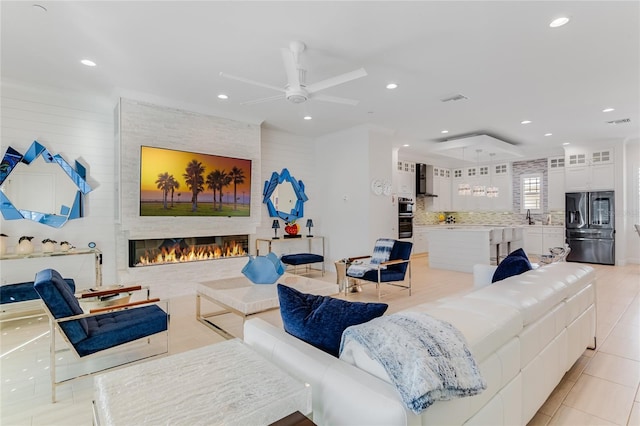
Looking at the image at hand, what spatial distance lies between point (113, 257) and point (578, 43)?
662 cm

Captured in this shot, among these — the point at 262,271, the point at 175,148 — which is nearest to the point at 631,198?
the point at 262,271

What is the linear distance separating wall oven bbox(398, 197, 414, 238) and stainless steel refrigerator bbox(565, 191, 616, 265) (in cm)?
393

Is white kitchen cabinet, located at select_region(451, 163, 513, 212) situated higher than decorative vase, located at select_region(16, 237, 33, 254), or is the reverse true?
white kitchen cabinet, located at select_region(451, 163, 513, 212)

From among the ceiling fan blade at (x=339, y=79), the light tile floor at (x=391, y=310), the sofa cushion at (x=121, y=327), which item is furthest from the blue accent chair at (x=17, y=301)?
the ceiling fan blade at (x=339, y=79)

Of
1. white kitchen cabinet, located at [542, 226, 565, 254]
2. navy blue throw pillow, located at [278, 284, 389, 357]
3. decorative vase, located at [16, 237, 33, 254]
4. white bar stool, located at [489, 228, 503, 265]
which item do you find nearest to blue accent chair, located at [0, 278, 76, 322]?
decorative vase, located at [16, 237, 33, 254]

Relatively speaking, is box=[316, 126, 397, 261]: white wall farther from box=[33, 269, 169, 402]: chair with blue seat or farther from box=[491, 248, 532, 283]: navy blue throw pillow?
box=[33, 269, 169, 402]: chair with blue seat

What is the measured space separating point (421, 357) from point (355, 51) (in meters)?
3.28

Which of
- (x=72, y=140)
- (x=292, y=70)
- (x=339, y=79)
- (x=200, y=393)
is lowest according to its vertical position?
(x=200, y=393)

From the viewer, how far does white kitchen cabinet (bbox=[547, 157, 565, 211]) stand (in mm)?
8725

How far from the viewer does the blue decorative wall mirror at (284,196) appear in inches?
265

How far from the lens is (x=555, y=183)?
8.87 meters

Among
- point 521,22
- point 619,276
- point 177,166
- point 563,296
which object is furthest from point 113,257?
point 619,276

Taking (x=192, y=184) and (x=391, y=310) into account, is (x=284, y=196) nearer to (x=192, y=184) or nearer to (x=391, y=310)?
(x=192, y=184)

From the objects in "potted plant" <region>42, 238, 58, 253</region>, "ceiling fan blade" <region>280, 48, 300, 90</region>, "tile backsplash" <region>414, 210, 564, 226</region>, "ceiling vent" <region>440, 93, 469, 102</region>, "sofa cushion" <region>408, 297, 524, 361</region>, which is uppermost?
"ceiling vent" <region>440, 93, 469, 102</region>
